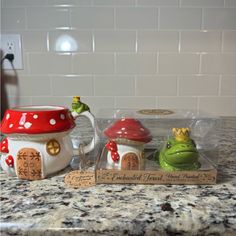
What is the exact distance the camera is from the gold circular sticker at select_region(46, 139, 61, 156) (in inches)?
18.0

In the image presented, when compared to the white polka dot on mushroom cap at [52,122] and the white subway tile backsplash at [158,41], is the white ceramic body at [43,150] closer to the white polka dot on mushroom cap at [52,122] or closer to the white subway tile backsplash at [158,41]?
the white polka dot on mushroom cap at [52,122]

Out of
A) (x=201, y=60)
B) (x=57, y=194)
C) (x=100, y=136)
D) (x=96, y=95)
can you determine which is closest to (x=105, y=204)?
(x=57, y=194)

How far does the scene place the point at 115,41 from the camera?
0.97 meters

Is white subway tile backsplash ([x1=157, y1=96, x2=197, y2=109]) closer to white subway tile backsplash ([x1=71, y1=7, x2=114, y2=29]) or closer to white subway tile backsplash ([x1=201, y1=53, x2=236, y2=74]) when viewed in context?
white subway tile backsplash ([x1=201, y1=53, x2=236, y2=74])

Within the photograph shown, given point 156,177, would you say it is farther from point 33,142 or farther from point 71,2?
point 71,2

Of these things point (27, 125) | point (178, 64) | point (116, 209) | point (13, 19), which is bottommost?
point (116, 209)

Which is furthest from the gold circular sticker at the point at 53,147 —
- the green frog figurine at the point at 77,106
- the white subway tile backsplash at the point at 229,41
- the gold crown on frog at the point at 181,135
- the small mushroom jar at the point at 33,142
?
the white subway tile backsplash at the point at 229,41

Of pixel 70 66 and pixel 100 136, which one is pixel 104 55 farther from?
pixel 100 136

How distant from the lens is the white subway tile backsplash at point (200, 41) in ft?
3.17

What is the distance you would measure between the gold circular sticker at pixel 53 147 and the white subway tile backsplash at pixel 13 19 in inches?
26.2

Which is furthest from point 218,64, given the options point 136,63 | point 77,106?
point 77,106

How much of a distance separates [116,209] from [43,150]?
0.17 meters

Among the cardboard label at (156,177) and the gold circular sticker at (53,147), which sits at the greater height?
the gold circular sticker at (53,147)

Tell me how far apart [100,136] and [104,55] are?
507 mm
